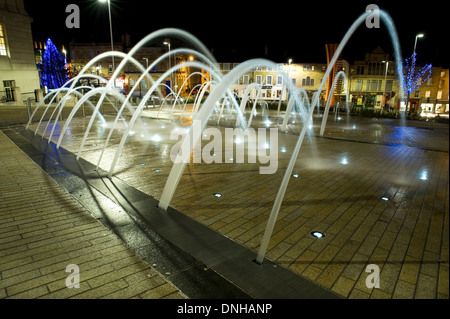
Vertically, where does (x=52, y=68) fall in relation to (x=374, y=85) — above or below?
above

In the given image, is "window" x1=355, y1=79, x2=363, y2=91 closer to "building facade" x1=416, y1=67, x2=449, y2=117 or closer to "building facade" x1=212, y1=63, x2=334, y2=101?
"building facade" x1=212, y1=63, x2=334, y2=101

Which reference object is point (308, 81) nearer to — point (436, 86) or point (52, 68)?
point (436, 86)

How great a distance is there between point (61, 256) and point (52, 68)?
46265 millimetres

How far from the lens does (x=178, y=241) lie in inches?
182

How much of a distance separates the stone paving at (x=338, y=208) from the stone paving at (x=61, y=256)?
164cm

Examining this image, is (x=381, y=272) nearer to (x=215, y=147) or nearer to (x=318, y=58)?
(x=215, y=147)

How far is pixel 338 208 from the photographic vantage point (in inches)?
241

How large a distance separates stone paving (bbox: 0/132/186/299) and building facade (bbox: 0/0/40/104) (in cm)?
3274

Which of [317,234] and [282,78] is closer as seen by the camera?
[317,234]

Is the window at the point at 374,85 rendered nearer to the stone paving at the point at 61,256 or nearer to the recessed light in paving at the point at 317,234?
the recessed light in paving at the point at 317,234

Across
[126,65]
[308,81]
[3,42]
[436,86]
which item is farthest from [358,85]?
[3,42]

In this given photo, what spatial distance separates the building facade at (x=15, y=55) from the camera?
1288 inches
